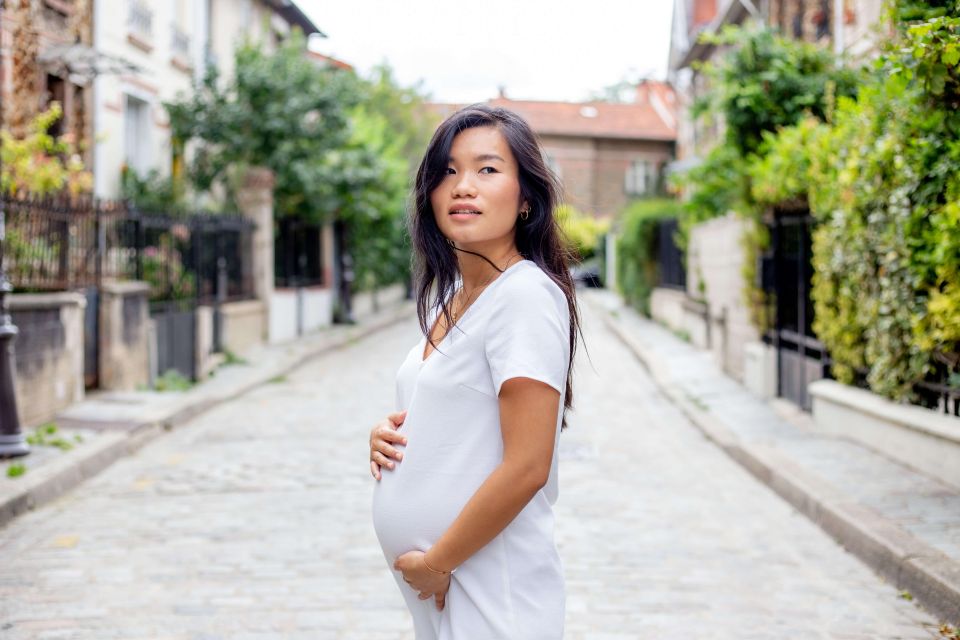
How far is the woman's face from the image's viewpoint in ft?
7.00

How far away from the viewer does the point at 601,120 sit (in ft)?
186

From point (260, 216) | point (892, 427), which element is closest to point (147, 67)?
point (260, 216)

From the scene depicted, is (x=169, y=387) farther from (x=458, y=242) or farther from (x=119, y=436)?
(x=458, y=242)

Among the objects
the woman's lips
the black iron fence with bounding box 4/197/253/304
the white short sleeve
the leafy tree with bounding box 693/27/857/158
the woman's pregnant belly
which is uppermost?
the leafy tree with bounding box 693/27/857/158

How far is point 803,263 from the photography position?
11.2 metres

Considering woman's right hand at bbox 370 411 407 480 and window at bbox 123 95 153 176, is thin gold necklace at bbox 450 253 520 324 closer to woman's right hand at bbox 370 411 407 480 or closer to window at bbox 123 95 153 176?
woman's right hand at bbox 370 411 407 480

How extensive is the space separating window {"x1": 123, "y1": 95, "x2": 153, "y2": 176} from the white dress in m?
19.0

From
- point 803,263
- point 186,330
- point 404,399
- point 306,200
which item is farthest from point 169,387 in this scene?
point 404,399

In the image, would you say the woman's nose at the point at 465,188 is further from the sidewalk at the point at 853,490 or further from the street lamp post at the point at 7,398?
the street lamp post at the point at 7,398

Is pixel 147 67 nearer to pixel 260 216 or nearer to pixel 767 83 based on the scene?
pixel 260 216

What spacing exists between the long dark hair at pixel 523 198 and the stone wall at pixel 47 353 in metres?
8.23

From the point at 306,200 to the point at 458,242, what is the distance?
20108 mm

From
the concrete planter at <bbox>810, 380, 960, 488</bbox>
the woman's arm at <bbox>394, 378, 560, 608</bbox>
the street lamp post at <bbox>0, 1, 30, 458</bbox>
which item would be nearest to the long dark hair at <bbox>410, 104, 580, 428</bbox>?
the woman's arm at <bbox>394, 378, 560, 608</bbox>

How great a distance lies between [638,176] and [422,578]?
55.2m
